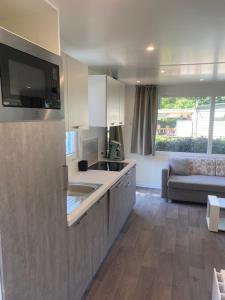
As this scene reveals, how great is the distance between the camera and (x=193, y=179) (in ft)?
15.0

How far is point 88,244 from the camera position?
208cm

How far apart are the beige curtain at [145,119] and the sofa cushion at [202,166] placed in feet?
3.13

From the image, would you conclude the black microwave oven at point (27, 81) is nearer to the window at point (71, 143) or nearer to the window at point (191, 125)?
the window at point (71, 143)

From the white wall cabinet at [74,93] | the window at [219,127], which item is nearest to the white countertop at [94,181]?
the white wall cabinet at [74,93]

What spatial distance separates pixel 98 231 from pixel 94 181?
587 mm

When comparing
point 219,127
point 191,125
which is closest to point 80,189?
point 191,125

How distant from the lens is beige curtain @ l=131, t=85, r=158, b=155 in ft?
17.3

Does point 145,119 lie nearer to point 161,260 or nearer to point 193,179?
point 193,179

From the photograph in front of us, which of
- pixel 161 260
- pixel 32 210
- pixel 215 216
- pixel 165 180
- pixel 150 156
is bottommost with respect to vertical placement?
pixel 161 260

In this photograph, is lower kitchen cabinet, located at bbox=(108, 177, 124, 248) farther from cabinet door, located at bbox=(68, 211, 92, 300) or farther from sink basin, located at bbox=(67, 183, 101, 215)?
cabinet door, located at bbox=(68, 211, 92, 300)

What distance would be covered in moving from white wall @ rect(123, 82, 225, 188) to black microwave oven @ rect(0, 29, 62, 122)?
14.2 feet

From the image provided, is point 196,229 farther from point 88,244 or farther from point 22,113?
point 22,113

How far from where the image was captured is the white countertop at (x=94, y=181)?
Result: 70.9 inches

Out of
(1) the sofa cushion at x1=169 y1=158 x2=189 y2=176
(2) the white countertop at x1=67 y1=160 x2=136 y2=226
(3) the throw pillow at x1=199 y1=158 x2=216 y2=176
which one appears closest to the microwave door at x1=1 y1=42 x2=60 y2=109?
(2) the white countertop at x1=67 y1=160 x2=136 y2=226
